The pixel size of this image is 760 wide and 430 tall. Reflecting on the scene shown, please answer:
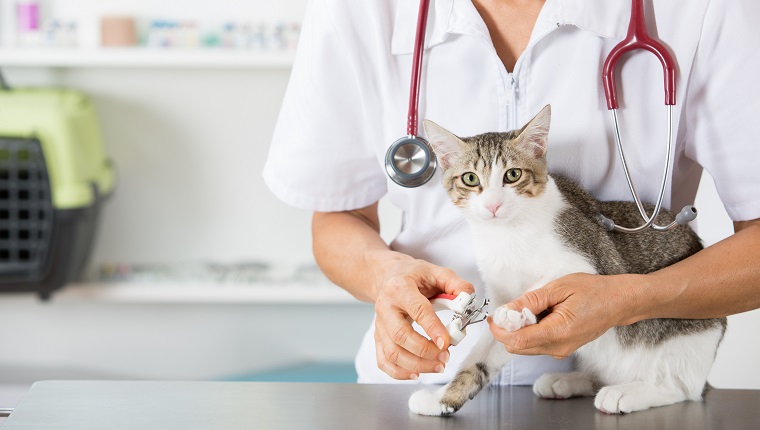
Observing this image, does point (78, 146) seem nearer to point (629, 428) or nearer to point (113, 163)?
point (113, 163)

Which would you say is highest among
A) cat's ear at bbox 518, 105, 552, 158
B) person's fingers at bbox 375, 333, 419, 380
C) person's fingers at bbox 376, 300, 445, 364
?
cat's ear at bbox 518, 105, 552, 158

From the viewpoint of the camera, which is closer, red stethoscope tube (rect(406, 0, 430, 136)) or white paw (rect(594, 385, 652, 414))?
white paw (rect(594, 385, 652, 414))

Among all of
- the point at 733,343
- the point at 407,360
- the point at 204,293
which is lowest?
the point at 204,293

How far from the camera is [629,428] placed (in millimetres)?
962

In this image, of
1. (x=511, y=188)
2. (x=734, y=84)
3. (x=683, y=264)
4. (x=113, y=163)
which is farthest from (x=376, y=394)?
(x=113, y=163)

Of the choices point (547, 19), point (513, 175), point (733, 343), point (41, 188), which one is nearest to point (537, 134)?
point (513, 175)

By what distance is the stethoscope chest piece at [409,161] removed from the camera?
1.14 metres

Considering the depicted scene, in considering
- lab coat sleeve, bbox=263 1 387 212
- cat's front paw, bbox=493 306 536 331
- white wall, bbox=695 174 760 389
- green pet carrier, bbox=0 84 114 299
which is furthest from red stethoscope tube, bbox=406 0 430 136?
green pet carrier, bbox=0 84 114 299

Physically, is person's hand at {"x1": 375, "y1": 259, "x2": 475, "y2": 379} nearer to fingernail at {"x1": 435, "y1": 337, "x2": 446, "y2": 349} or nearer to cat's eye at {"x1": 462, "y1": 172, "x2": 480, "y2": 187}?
fingernail at {"x1": 435, "y1": 337, "x2": 446, "y2": 349}

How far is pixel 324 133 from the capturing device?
49.6 inches

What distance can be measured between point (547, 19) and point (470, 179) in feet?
0.76

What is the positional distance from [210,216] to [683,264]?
1798 millimetres

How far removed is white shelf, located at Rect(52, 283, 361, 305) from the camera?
2369mm

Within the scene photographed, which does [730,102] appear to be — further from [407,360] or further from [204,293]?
[204,293]
